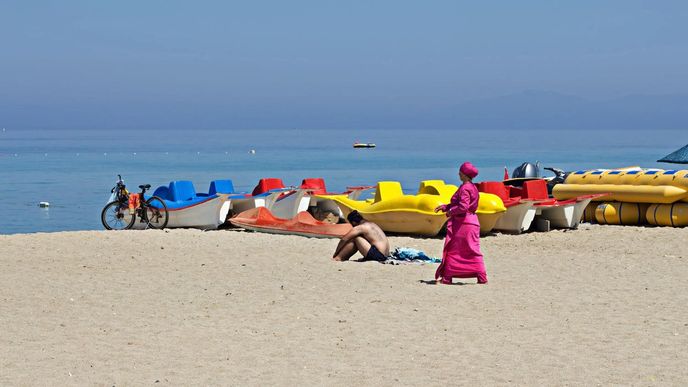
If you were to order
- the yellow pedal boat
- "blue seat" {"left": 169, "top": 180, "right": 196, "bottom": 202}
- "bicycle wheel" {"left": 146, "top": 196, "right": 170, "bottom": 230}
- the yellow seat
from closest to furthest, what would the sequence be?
1. the yellow pedal boat
2. the yellow seat
3. "bicycle wheel" {"left": 146, "top": 196, "right": 170, "bottom": 230}
4. "blue seat" {"left": 169, "top": 180, "right": 196, "bottom": 202}

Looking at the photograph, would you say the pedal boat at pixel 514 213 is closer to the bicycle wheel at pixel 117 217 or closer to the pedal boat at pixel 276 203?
the pedal boat at pixel 276 203

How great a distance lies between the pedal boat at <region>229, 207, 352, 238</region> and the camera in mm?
17312

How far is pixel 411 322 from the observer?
30.4 feet

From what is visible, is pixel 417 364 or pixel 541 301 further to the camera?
pixel 541 301

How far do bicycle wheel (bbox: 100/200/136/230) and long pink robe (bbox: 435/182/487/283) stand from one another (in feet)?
32.1

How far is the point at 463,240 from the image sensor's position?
1174 cm

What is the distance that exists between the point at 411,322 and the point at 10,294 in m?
4.52

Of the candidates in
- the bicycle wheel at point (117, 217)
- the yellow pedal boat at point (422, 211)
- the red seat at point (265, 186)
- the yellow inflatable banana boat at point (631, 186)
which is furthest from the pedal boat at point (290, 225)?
the yellow inflatable banana boat at point (631, 186)

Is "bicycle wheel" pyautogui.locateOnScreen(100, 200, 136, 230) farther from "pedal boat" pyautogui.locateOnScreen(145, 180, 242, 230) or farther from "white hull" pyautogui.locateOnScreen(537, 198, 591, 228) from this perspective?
"white hull" pyautogui.locateOnScreen(537, 198, 591, 228)

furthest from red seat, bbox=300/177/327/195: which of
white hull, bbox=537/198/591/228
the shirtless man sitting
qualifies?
the shirtless man sitting

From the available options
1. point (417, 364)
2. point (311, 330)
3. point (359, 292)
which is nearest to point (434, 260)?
point (359, 292)

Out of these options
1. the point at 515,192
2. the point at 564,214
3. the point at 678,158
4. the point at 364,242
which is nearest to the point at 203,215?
the point at 515,192

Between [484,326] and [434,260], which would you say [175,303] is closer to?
[484,326]

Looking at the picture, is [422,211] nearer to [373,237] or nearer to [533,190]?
[533,190]
